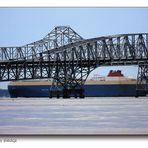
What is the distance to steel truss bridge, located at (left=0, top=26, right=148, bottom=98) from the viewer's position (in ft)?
167

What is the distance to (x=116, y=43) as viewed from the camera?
175 feet

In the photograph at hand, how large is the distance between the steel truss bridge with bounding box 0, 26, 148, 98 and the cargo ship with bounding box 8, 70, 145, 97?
39.0 metres

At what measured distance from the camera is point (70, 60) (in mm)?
61562

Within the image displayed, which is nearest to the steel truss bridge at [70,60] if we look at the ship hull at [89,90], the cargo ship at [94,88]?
the cargo ship at [94,88]

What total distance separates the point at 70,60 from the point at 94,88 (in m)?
51.7

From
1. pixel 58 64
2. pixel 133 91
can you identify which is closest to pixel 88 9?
pixel 58 64

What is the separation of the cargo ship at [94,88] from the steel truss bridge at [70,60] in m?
39.0

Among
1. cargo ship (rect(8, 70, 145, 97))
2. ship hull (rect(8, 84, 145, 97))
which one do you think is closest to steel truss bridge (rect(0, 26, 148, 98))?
cargo ship (rect(8, 70, 145, 97))

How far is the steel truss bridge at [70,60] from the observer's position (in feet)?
167

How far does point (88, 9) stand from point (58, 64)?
1560 inches

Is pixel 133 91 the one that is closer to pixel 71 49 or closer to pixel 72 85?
pixel 72 85

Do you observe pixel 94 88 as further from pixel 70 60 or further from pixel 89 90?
pixel 70 60

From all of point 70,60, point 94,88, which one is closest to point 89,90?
point 94,88

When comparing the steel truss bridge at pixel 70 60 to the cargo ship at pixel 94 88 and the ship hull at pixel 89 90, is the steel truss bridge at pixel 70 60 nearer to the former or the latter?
the cargo ship at pixel 94 88
